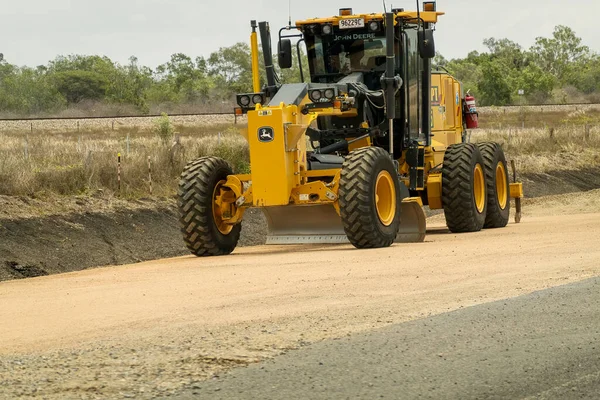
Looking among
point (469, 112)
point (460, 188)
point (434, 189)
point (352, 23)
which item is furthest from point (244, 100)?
point (469, 112)

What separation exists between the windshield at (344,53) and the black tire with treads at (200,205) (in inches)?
115

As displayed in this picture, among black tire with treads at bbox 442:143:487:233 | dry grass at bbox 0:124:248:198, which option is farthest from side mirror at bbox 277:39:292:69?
dry grass at bbox 0:124:248:198

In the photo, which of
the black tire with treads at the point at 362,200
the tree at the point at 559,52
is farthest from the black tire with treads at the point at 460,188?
the tree at the point at 559,52

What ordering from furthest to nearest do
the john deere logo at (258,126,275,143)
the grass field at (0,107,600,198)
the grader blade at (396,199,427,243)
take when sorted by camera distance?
the grass field at (0,107,600,198)
the grader blade at (396,199,427,243)
the john deere logo at (258,126,275,143)

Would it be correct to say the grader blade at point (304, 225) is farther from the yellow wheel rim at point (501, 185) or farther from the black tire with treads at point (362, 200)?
the yellow wheel rim at point (501, 185)

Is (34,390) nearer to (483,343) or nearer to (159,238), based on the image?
(483,343)

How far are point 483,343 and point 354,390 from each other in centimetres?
174

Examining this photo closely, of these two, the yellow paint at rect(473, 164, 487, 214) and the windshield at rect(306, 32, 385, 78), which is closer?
the windshield at rect(306, 32, 385, 78)

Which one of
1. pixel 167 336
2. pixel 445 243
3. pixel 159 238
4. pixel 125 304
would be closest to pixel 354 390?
pixel 167 336

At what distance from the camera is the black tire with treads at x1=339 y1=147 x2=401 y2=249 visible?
16344 millimetres

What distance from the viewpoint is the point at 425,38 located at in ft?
62.0

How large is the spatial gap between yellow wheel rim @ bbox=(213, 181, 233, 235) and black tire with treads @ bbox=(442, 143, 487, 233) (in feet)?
13.8

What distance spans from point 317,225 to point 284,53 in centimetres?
321

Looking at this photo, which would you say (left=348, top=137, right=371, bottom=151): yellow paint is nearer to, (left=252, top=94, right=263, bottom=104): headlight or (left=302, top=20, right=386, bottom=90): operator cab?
(left=302, top=20, right=386, bottom=90): operator cab
